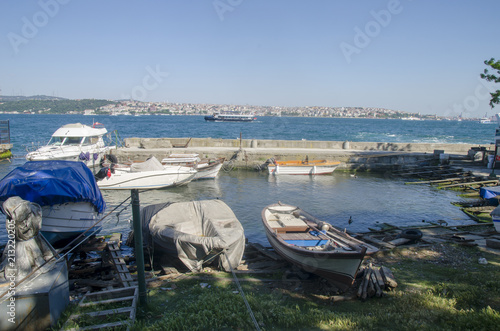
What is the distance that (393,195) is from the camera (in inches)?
826

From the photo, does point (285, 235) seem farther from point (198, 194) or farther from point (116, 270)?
point (198, 194)

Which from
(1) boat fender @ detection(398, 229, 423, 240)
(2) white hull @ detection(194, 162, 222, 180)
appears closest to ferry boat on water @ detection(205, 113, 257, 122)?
(2) white hull @ detection(194, 162, 222, 180)

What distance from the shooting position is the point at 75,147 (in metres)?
26.7

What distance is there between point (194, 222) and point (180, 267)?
1622 millimetres

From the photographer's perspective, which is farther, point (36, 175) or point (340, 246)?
point (36, 175)

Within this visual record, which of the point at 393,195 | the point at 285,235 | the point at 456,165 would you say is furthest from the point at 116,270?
the point at 456,165

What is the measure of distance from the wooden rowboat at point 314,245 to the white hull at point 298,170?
48.8 ft

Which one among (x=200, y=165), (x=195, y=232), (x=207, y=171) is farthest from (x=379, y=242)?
(x=200, y=165)

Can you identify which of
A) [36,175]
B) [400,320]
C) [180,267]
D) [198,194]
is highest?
[36,175]

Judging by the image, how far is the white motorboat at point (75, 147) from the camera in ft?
82.2

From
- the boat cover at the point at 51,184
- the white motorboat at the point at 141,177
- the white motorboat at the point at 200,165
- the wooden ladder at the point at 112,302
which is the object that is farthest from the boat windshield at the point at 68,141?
the wooden ladder at the point at 112,302

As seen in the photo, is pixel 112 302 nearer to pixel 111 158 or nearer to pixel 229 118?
pixel 111 158

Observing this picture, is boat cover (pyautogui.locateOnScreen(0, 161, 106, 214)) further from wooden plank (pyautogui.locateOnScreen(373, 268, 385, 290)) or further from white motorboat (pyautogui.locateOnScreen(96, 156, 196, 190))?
white motorboat (pyautogui.locateOnScreen(96, 156, 196, 190))

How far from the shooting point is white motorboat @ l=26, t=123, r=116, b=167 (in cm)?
2505
